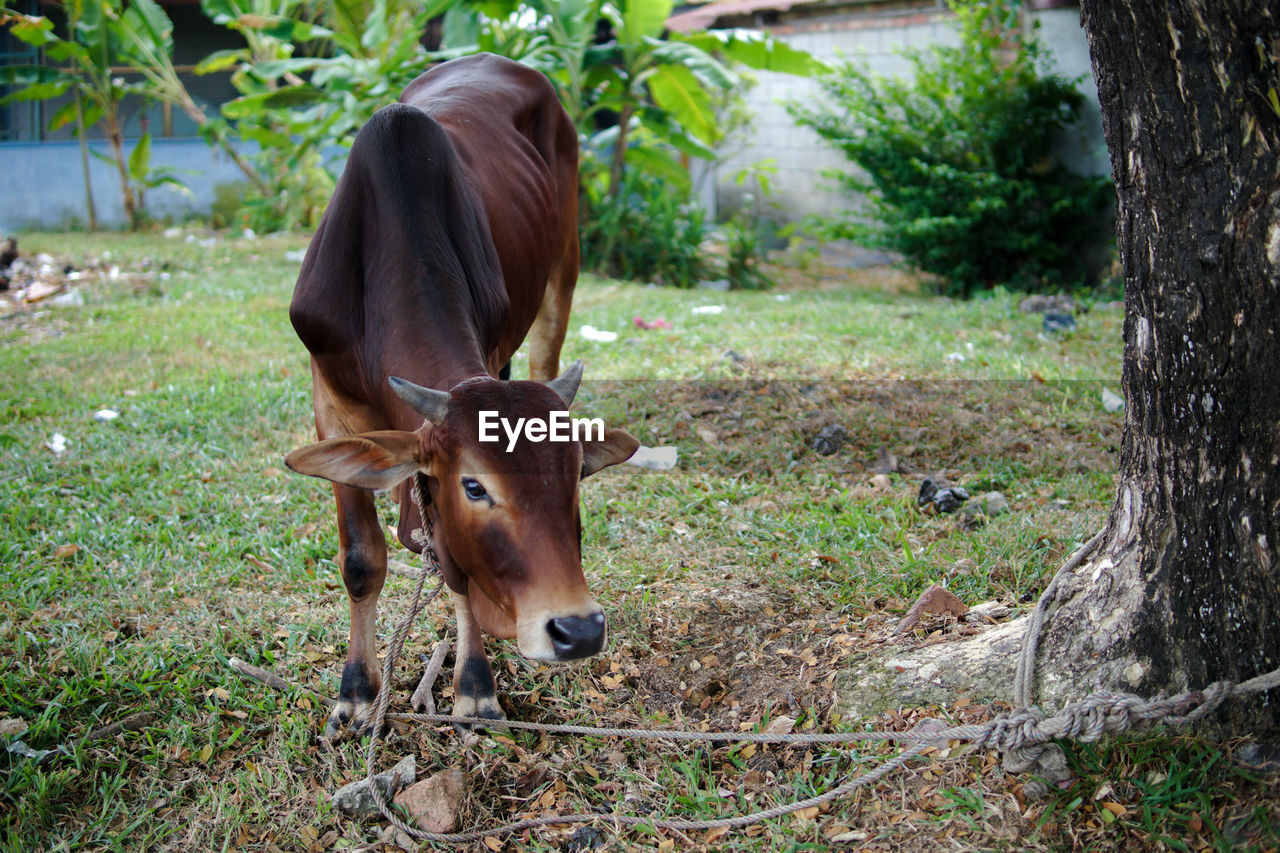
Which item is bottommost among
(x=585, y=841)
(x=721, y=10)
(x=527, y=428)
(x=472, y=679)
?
(x=585, y=841)

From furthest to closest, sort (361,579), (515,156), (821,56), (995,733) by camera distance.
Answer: (821,56) → (515,156) → (361,579) → (995,733)

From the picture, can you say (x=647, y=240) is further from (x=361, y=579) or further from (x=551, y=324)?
(x=361, y=579)

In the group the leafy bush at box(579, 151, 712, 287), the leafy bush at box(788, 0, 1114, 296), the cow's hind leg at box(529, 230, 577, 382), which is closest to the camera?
the cow's hind leg at box(529, 230, 577, 382)

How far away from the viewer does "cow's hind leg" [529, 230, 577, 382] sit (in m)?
4.62

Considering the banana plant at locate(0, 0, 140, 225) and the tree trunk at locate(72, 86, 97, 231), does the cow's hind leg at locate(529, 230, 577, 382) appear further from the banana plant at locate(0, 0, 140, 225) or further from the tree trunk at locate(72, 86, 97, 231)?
the tree trunk at locate(72, 86, 97, 231)

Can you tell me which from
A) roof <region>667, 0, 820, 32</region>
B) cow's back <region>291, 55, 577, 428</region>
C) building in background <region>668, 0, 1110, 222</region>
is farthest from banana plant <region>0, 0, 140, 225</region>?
cow's back <region>291, 55, 577, 428</region>

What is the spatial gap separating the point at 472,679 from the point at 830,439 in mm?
2210

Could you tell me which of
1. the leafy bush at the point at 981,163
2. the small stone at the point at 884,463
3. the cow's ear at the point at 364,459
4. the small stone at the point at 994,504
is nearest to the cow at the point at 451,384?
the cow's ear at the point at 364,459

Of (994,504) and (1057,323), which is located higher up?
(1057,323)

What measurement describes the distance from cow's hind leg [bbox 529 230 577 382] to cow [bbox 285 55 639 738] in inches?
20.8

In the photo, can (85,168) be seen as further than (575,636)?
A: Yes

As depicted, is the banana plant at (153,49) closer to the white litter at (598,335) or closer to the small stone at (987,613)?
the white litter at (598,335)

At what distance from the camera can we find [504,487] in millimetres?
2037

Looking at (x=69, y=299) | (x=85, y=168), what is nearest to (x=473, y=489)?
(x=69, y=299)
